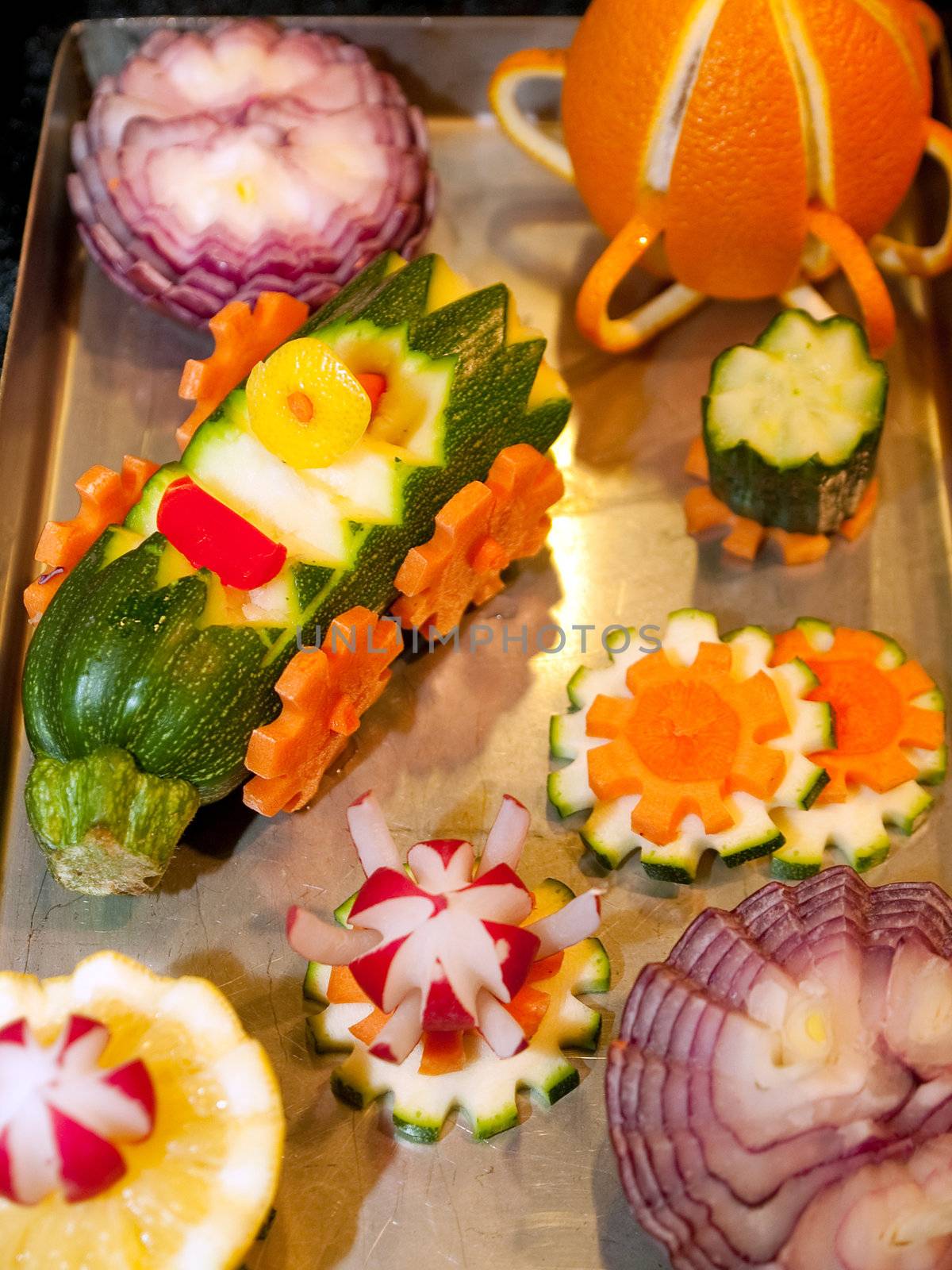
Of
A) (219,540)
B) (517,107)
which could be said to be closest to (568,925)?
(219,540)

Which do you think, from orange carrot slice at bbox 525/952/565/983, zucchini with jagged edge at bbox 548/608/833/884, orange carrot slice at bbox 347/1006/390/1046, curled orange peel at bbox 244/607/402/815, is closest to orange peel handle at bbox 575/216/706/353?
zucchini with jagged edge at bbox 548/608/833/884

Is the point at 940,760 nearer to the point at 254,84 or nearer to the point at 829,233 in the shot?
the point at 829,233

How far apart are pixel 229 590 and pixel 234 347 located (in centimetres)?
42

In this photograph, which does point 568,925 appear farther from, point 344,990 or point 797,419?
point 797,419

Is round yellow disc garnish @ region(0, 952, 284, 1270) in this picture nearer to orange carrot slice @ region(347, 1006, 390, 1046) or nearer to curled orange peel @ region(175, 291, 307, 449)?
orange carrot slice @ region(347, 1006, 390, 1046)

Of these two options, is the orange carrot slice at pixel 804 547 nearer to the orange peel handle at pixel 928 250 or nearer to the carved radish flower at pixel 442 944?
the orange peel handle at pixel 928 250

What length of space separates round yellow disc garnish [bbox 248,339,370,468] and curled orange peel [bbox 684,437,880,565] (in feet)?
2.10

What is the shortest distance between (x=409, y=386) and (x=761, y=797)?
0.72 metres

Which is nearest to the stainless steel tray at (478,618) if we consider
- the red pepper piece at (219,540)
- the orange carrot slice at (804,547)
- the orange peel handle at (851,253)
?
the orange carrot slice at (804,547)

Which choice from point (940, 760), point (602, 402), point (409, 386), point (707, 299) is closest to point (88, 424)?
point (409, 386)

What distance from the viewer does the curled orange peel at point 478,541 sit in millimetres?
1773

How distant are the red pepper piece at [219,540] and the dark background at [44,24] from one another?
1.15m

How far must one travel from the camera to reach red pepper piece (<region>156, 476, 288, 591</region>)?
1.67 meters

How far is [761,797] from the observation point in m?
1.81
